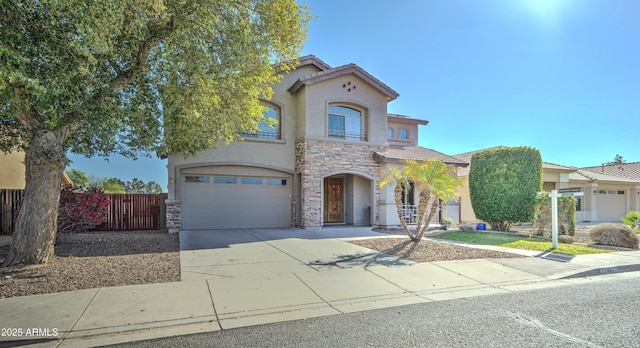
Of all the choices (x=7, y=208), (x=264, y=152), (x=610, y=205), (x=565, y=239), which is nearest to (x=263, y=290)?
(x=264, y=152)

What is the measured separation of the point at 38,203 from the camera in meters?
7.23

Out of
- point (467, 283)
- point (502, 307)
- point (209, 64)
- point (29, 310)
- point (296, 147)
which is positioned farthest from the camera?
point (296, 147)

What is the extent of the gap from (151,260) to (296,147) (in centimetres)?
942

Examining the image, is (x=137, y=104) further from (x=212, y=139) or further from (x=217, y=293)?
(x=217, y=293)

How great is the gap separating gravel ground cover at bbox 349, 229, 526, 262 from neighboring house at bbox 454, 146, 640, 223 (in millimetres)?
12731

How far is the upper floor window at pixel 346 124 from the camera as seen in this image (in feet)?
53.9

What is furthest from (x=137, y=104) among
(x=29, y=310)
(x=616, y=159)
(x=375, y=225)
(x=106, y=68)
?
(x=616, y=159)

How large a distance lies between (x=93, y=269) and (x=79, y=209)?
354cm

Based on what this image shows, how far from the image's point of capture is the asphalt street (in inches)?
A: 160

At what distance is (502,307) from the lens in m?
5.38

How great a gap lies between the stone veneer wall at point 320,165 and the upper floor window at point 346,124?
59 cm

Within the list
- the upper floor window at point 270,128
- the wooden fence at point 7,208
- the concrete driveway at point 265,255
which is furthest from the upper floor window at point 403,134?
the wooden fence at point 7,208

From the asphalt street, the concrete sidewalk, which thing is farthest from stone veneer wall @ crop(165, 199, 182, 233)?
the asphalt street

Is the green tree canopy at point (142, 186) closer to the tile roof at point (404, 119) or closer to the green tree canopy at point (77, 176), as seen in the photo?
the green tree canopy at point (77, 176)
